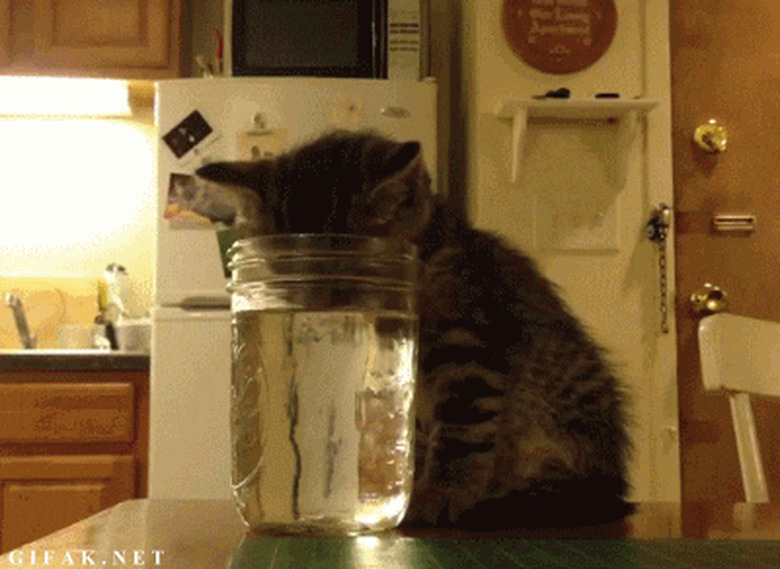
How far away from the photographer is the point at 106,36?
9.03 ft

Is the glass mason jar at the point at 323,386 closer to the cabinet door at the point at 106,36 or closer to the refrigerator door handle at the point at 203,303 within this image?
the refrigerator door handle at the point at 203,303

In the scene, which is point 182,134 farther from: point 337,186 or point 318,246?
point 318,246

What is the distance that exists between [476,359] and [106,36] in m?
2.28

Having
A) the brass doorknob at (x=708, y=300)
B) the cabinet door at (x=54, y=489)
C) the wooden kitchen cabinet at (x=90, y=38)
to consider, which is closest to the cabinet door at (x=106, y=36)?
the wooden kitchen cabinet at (x=90, y=38)

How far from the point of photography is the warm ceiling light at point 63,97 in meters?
2.79

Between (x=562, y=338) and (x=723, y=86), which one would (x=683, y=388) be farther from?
(x=562, y=338)

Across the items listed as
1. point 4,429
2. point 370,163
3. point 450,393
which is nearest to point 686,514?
point 450,393

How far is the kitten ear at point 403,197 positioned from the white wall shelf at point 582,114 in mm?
1463

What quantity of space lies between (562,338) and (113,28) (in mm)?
2187

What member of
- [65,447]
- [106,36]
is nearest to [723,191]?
[106,36]

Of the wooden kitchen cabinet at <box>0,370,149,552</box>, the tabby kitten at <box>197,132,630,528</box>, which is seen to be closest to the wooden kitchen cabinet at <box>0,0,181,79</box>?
the wooden kitchen cabinet at <box>0,370,149,552</box>

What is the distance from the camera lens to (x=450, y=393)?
0.79 meters

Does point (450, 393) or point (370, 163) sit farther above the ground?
point (370, 163)

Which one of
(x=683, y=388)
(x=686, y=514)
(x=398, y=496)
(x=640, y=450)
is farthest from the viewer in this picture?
(x=683, y=388)
